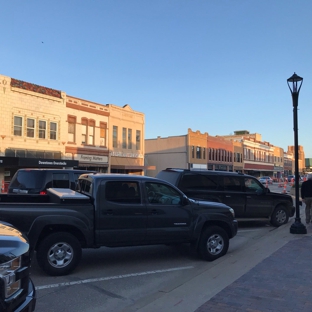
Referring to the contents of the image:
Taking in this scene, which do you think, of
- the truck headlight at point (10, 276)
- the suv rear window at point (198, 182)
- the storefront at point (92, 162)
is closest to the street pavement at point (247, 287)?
the truck headlight at point (10, 276)

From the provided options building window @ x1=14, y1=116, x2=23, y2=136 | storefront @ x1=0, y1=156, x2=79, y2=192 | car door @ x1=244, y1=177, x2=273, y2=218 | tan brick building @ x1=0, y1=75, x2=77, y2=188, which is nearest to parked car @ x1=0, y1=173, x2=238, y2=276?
car door @ x1=244, y1=177, x2=273, y2=218

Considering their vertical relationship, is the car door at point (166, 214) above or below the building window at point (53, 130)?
below

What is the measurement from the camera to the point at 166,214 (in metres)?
6.98

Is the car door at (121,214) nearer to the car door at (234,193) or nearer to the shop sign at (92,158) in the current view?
the car door at (234,193)

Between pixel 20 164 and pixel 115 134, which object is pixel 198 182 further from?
pixel 115 134

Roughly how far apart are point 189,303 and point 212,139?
50.6 meters

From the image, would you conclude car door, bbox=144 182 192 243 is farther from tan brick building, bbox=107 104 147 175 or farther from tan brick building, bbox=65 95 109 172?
tan brick building, bbox=107 104 147 175

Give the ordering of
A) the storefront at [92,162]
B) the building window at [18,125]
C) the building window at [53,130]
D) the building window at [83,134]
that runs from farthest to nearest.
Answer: the building window at [83,134], the storefront at [92,162], the building window at [53,130], the building window at [18,125]

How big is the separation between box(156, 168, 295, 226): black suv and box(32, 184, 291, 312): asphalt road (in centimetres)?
244

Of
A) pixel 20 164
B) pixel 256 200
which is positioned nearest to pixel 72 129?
pixel 20 164

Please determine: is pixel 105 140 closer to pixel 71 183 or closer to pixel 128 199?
pixel 71 183

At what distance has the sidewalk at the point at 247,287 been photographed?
181 inches

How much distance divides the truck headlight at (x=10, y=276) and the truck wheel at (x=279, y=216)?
1025 centimetres

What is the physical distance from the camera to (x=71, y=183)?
11.4 m
